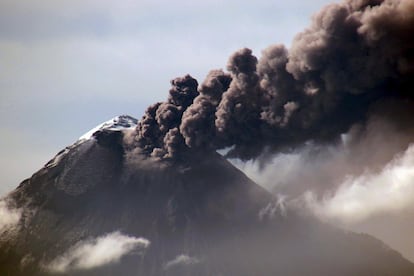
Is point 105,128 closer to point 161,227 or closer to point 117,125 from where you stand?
point 117,125

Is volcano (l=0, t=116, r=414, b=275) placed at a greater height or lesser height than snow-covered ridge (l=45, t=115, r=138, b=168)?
lesser

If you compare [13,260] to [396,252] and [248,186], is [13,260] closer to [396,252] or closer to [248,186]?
[248,186]

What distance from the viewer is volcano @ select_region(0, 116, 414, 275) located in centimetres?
7381

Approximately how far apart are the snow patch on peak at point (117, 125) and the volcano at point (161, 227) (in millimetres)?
449

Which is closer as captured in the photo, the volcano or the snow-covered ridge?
the volcano

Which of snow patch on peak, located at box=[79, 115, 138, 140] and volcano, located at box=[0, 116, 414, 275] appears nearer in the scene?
volcano, located at box=[0, 116, 414, 275]

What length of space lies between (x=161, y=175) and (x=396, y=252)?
36544 mm

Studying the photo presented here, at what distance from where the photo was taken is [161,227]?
A: 7588 cm

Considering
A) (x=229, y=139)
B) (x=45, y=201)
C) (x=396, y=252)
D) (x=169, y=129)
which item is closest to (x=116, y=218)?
(x=45, y=201)

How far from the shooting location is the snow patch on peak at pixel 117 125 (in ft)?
268

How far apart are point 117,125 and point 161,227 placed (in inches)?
681

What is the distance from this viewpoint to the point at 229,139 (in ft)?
184

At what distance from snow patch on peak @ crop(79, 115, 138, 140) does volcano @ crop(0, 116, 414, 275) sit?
1.47 ft

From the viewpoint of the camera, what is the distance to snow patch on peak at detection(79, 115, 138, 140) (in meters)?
81.8
